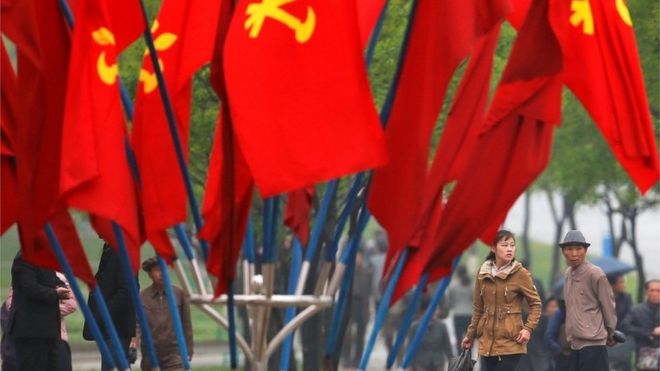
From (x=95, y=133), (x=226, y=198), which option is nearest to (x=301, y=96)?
(x=226, y=198)

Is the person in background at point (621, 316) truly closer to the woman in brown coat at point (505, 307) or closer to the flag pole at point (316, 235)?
the woman in brown coat at point (505, 307)

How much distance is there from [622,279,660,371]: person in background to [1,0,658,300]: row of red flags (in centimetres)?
915

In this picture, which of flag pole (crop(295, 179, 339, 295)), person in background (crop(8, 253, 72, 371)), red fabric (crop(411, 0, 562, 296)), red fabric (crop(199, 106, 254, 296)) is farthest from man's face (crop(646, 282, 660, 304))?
red fabric (crop(199, 106, 254, 296))

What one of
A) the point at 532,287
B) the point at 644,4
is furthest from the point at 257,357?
the point at 644,4

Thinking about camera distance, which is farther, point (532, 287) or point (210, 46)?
point (532, 287)

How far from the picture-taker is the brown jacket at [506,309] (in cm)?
1670

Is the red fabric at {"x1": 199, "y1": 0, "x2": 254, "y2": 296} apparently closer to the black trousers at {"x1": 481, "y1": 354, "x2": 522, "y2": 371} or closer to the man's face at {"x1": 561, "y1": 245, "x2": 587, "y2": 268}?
the black trousers at {"x1": 481, "y1": 354, "x2": 522, "y2": 371}

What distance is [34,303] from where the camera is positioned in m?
15.6

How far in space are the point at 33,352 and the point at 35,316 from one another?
10.9 inches

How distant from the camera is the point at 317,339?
2384 centimetres

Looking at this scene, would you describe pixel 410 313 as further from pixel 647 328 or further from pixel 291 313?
pixel 647 328

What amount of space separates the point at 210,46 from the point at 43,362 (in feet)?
11.6

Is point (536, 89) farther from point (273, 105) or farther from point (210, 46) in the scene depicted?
point (210, 46)

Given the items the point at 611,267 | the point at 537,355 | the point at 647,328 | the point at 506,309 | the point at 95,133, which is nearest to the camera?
the point at 95,133
